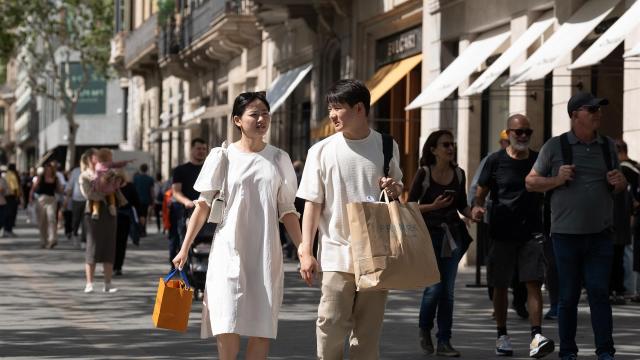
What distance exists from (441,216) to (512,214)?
1.70 ft

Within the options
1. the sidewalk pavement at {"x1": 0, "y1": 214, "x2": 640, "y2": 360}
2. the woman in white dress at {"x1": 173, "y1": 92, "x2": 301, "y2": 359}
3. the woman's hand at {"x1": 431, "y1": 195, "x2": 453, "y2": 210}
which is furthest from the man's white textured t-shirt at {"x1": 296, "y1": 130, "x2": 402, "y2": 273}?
the woman's hand at {"x1": 431, "y1": 195, "x2": 453, "y2": 210}

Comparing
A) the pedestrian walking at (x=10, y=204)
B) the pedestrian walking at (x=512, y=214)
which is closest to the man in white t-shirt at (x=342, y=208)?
the pedestrian walking at (x=512, y=214)

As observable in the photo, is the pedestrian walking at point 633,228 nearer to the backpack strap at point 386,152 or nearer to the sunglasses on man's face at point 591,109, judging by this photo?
the sunglasses on man's face at point 591,109

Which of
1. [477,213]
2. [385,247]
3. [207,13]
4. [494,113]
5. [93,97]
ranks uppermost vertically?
[93,97]

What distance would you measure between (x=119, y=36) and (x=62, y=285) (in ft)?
138

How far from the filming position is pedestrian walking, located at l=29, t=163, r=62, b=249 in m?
29.5

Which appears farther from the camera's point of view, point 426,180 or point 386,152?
point 426,180

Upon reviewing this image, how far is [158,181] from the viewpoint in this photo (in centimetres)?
4569

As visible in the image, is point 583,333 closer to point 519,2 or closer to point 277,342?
point 277,342

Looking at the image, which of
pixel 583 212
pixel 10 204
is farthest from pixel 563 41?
pixel 10 204

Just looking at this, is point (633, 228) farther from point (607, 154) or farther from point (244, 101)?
point (244, 101)

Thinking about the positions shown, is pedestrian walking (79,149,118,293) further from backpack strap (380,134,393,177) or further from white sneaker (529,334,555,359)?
backpack strap (380,134,393,177)

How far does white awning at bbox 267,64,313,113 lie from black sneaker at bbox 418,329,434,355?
20.3m

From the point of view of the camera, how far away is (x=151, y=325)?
44.9 feet
